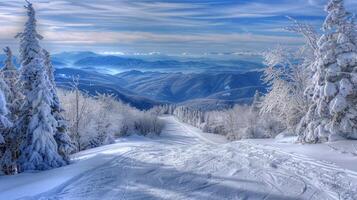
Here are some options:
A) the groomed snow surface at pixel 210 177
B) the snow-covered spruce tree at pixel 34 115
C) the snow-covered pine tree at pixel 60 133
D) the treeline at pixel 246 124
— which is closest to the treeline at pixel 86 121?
the snow-covered pine tree at pixel 60 133

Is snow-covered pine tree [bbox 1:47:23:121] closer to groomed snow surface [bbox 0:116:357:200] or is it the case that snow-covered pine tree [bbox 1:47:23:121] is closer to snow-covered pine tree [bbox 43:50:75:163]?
snow-covered pine tree [bbox 43:50:75:163]

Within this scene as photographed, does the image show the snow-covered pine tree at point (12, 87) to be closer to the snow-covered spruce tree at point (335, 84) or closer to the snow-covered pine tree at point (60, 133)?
the snow-covered pine tree at point (60, 133)

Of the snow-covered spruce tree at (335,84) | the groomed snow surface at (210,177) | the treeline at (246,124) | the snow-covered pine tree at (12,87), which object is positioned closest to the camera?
the groomed snow surface at (210,177)

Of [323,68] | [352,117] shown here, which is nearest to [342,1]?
[323,68]

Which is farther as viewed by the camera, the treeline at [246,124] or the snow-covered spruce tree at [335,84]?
the treeline at [246,124]

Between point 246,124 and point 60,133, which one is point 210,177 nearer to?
point 60,133

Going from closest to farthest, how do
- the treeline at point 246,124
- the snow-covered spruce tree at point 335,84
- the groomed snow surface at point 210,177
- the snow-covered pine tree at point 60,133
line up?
the groomed snow surface at point 210,177, the snow-covered spruce tree at point 335,84, the snow-covered pine tree at point 60,133, the treeline at point 246,124
